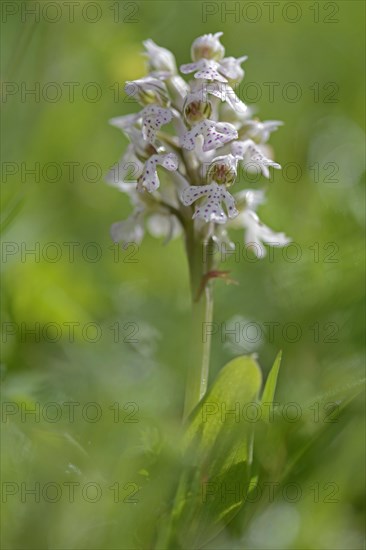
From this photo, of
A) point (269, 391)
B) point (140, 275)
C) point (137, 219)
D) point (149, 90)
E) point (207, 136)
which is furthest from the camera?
point (140, 275)

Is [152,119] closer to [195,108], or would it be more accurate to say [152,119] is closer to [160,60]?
[195,108]

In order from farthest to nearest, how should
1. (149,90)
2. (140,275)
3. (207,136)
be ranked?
(140,275), (149,90), (207,136)

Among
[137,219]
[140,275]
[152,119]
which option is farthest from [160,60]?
[140,275]

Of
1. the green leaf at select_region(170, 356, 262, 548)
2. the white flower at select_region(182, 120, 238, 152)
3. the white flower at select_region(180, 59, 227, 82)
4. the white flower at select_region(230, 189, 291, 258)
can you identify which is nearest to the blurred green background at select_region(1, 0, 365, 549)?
the green leaf at select_region(170, 356, 262, 548)

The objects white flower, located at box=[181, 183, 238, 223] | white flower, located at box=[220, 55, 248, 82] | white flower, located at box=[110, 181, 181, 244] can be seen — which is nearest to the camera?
white flower, located at box=[181, 183, 238, 223]

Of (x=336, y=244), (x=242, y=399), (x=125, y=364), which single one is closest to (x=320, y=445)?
(x=242, y=399)

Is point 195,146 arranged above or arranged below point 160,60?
below

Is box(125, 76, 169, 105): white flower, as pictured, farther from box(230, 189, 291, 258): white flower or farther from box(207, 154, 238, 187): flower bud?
box(230, 189, 291, 258): white flower

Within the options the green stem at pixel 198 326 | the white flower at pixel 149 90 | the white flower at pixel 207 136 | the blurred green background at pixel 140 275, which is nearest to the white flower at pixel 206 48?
the white flower at pixel 149 90

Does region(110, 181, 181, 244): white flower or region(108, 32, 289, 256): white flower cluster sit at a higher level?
region(108, 32, 289, 256): white flower cluster
